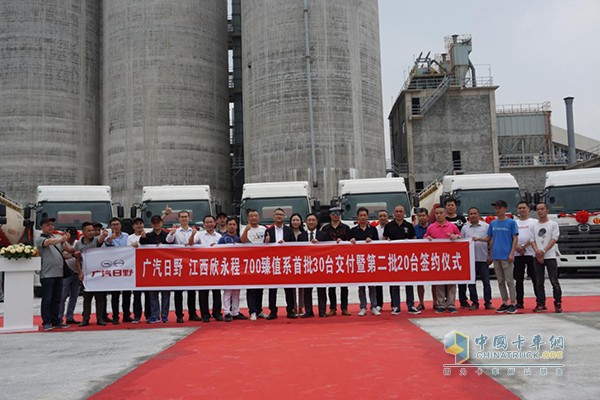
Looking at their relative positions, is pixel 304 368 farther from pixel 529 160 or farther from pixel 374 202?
pixel 529 160

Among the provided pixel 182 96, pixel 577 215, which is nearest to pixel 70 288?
pixel 577 215

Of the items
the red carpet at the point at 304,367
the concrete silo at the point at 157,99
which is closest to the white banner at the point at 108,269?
the red carpet at the point at 304,367

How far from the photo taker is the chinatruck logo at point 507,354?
5523 mm

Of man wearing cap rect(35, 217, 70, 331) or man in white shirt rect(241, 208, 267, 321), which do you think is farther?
man in white shirt rect(241, 208, 267, 321)

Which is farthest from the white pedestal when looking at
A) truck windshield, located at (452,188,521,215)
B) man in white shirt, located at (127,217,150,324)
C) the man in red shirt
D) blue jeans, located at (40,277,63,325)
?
truck windshield, located at (452,188,521,215)

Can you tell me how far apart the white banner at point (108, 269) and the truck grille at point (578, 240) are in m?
12.8

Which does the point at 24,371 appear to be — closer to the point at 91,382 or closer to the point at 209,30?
the point at 91,382

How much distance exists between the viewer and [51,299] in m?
9.78

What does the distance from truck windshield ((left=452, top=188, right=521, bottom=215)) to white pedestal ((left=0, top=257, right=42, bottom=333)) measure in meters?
12.7

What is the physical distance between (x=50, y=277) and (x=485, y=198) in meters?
13.2

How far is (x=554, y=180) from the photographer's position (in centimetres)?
1784

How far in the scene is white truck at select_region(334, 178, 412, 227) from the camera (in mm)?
17969

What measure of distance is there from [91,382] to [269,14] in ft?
92.4

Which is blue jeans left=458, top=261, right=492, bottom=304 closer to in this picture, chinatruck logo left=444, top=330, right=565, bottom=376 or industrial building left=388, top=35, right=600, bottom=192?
chinatruck logo left=444, top=330, right=565, bottom=376
